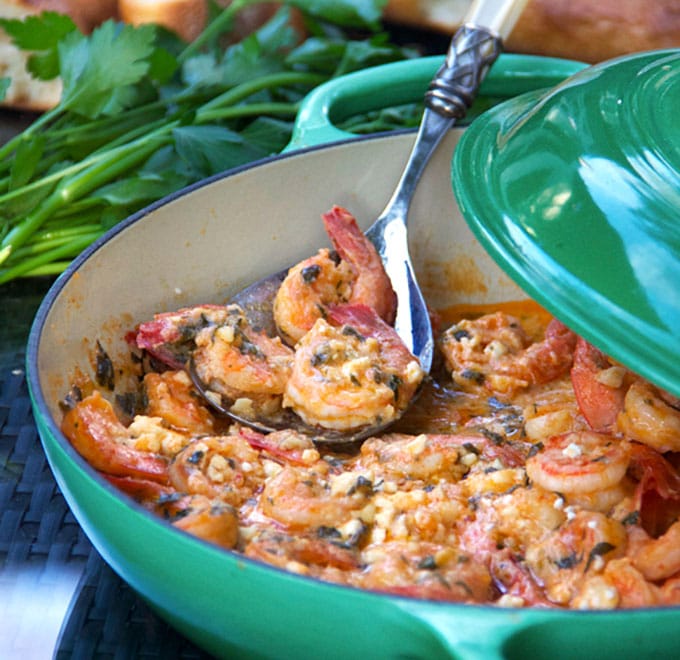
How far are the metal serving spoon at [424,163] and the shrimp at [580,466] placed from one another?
0.46 metres

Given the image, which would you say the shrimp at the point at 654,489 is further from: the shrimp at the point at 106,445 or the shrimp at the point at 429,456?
the shrimp at the point at 106,445

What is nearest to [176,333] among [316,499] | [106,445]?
[106,445]

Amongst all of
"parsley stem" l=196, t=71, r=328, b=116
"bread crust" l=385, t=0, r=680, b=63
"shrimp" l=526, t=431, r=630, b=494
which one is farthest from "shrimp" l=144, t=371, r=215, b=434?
"bread crust" l=385, t=0, r=680, b=63

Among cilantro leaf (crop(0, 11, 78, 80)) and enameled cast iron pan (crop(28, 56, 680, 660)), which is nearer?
enameled cast iron pan (crop(28, 56, 680, 660))

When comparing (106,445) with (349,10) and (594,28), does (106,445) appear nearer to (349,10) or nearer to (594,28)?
(349,10)

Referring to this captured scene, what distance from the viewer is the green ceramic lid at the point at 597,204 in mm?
1249

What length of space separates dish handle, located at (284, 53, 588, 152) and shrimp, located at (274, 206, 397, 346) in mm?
219

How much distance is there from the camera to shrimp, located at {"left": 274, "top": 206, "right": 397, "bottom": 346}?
190cm

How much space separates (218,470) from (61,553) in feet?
1.13

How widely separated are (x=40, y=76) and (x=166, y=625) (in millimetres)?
1392

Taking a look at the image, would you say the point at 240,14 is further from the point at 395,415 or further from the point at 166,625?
the point at 166,625

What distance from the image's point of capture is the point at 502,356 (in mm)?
1920

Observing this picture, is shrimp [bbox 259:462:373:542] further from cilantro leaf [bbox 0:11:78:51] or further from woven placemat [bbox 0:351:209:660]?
cilantro leaf [bbox 0:11:78:51]

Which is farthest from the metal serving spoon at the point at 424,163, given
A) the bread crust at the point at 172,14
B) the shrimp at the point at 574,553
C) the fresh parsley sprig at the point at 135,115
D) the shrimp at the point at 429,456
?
the bread crust at the point at 172,14
